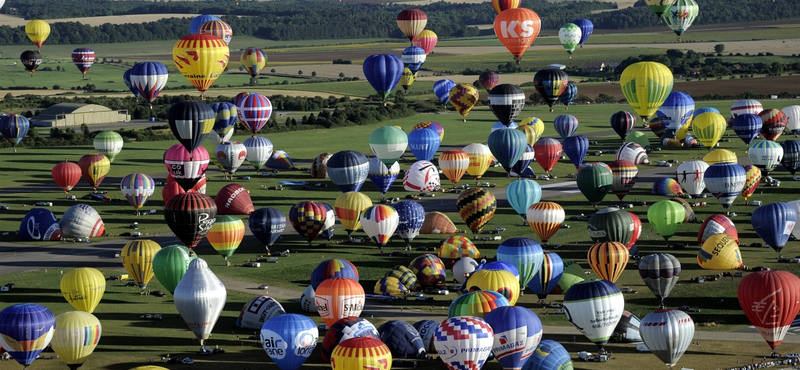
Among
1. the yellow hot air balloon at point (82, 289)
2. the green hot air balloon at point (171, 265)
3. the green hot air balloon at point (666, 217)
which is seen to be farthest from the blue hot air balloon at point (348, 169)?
the yellow hot air balloon at point (82, 289)

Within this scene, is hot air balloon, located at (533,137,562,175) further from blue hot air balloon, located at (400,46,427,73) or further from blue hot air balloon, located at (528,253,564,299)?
blue hot air balloon, located at (400,46,427,73)

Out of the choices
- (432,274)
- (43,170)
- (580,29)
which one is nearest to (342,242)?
(432,274)

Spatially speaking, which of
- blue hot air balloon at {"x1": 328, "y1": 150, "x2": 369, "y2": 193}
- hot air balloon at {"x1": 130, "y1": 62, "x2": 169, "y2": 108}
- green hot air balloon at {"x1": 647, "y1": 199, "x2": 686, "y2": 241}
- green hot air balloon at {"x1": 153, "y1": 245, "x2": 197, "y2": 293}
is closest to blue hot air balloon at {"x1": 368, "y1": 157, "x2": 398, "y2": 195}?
blue hot air balloon at {"x1": 328, "y1": 150, "x2": 369, "y2": 193}

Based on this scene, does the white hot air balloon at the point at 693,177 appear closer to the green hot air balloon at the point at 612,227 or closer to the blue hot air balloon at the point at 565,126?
the green hot air balloon at the point at 612,227

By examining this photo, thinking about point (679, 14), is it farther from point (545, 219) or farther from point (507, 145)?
point (545, 219)

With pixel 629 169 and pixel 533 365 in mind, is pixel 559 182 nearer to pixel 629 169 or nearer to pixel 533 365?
pixel 629 169
